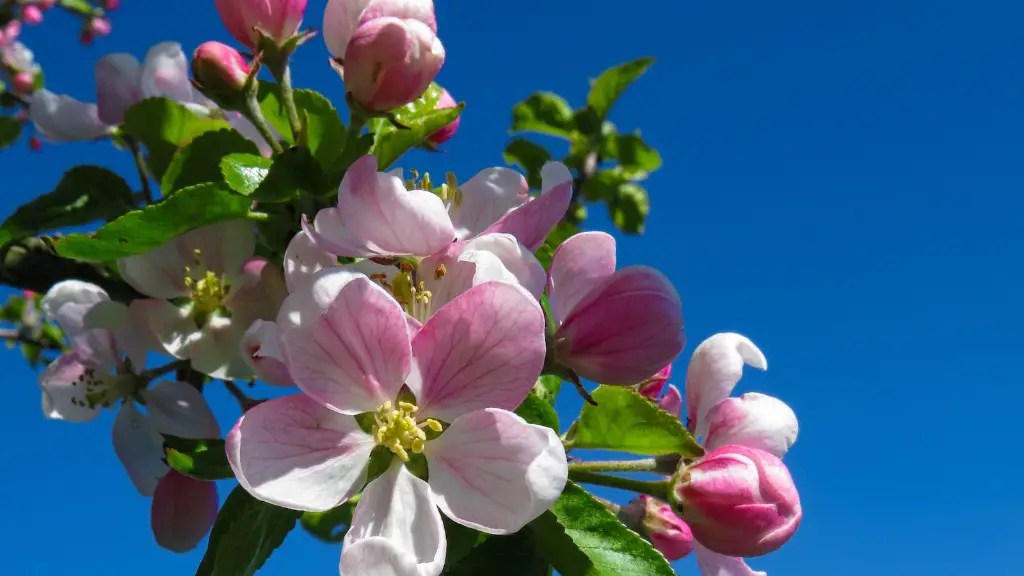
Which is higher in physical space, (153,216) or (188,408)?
(153,216)

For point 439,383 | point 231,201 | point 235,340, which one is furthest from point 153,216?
point 439,383

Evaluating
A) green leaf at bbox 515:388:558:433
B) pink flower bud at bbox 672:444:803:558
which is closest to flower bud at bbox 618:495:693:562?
pink flower bud at bbox 672:444:803:558

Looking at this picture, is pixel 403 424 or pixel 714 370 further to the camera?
pixel 714 370

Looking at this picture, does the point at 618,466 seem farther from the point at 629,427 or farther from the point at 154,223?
the point at 154,223

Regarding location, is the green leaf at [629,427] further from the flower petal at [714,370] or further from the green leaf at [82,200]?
the green leaf at [82,200]

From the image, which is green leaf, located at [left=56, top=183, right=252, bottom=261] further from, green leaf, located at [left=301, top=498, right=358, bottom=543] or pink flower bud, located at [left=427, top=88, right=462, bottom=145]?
green leaf, located at [left=301, top=498, right=358, bottom=543]

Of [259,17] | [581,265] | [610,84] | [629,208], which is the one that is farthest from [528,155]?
[581,265]

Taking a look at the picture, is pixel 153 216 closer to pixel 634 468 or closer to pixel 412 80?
pixel 412 80
